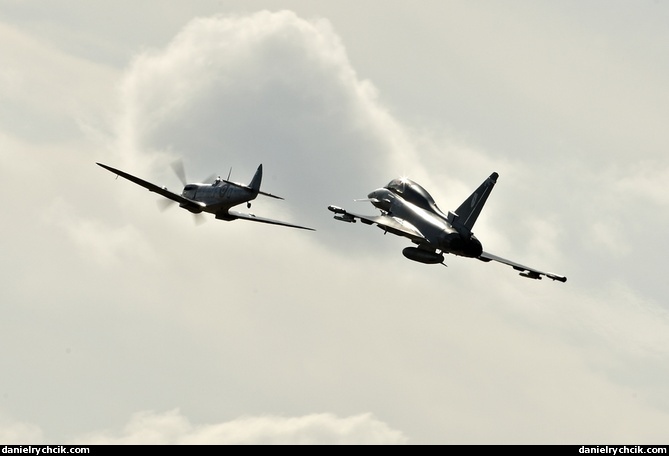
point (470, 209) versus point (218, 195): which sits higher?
point (218, 195)

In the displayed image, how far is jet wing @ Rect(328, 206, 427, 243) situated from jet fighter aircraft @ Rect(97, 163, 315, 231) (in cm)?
665

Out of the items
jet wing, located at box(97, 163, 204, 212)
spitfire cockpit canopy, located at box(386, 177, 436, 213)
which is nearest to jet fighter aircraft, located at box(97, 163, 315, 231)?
jet wing, located at box(97, 163, 204, 212)

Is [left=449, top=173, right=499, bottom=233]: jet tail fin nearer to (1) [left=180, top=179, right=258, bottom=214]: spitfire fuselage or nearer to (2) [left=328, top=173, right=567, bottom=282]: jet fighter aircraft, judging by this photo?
(2) [left=328, top=173, right=567, bottom=282]: jet fighter aircraft

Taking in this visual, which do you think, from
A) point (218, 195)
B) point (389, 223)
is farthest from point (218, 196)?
point (389, 223)

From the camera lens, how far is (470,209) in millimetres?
107688

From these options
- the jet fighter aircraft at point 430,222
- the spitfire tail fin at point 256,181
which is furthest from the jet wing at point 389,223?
the spitfire tail fin at point 256,181

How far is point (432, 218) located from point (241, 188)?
62.3ft

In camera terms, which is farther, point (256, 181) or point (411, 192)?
point (411, 192)

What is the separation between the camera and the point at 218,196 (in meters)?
115

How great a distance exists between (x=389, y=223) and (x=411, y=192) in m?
6.26

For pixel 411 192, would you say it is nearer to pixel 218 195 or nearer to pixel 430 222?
pixel 430 222
